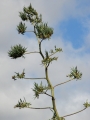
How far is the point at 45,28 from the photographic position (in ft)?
60.2

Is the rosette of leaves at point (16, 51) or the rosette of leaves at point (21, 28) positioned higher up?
the rosette of leaves at point (21, 28)

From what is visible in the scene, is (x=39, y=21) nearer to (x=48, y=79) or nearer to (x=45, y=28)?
(x=45, y=28)

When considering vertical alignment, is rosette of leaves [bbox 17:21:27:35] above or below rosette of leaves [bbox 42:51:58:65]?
above

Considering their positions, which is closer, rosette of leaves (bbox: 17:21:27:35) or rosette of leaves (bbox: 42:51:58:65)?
rosette of leaves (bbox: 42:51:58:65)

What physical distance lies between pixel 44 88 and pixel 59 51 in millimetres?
2715

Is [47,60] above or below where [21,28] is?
below

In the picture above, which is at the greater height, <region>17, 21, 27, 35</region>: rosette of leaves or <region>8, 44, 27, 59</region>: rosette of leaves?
<region>17, 21, 27, 35</region>: rosette of leaves

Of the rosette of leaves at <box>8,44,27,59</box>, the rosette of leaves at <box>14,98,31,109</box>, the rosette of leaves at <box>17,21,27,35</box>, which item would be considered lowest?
the rosette of leaves at <box>14,98,31,109</box>

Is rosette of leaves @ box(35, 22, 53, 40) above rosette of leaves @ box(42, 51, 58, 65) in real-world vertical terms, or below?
above

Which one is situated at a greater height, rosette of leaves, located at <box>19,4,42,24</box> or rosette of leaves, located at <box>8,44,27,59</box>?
rosette of leaves, located at <box>19,4,42,24</box>

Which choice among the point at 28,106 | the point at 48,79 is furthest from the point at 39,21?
the point at 28,106

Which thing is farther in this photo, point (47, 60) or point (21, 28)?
point (21, 28)

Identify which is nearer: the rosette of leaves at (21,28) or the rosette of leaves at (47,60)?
the rosette of leaves at (47,60)

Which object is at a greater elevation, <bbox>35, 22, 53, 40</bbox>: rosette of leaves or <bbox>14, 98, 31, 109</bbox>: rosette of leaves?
<bbox>35, 22, 53, 40</bbox>: rosette of leaves
